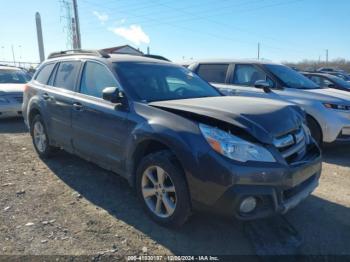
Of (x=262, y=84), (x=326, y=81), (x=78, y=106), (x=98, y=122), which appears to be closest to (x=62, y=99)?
(x=78, y=106)

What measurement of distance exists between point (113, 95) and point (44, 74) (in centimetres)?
278

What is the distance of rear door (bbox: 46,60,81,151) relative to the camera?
4.81m

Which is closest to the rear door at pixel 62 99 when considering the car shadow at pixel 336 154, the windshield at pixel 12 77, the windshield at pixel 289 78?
the windshield at pixel 289 78

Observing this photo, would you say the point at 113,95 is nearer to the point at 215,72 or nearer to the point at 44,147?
the point at 44,147

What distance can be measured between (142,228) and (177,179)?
2.37ft

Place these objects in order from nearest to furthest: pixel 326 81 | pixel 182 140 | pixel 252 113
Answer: pixel 182 140 < pixel 252 113 < pixel 326 81

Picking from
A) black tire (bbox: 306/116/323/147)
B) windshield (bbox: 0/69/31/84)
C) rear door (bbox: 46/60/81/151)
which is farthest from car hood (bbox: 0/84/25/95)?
black tire (bbox: 306/116/323/147)

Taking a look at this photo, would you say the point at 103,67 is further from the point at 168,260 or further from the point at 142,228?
the point at 168,260

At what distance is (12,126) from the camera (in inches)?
363

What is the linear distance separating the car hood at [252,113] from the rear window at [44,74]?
9.32 feet

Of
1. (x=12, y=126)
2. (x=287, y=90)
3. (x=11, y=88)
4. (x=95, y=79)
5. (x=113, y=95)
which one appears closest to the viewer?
(x=113, y=95)

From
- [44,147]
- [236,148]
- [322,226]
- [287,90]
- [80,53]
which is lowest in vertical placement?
[322,226]

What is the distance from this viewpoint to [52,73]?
5578 mm

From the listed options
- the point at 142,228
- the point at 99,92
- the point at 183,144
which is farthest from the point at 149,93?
the point at 142,228
